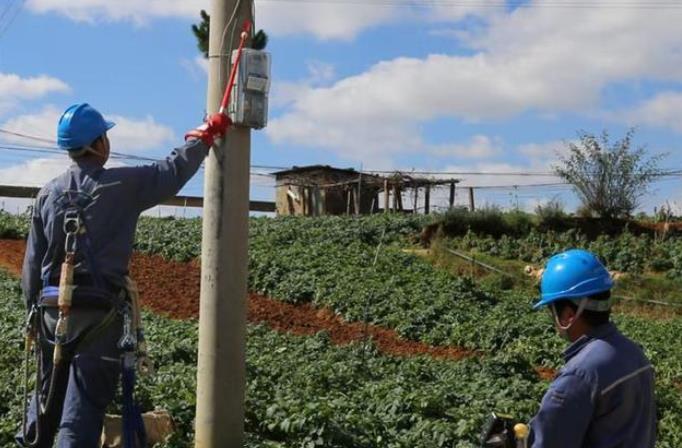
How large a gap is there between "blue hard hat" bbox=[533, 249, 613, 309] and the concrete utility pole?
222cm

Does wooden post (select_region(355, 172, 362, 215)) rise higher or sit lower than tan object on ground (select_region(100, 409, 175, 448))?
higher

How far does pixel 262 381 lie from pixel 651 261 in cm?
1552

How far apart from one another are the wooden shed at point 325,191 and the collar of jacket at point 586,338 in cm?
2986

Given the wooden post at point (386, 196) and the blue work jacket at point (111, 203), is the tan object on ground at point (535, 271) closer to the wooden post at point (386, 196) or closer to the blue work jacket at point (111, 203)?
the blue work jacket at point (111, 203)

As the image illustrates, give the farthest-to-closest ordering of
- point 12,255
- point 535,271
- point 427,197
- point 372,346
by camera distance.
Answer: point 427,197 < point 12,255 < point 372,346 < point 535,271

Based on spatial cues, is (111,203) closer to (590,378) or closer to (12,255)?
(590,378)

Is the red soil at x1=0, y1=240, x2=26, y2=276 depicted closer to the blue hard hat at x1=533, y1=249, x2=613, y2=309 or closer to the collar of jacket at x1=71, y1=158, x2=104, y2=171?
the collar of jacket at x1=71, y1=158, x2=104, y2=171

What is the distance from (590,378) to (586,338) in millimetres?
199

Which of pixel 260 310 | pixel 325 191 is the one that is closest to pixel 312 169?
pixel 325 191

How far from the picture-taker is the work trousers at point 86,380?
193 inches

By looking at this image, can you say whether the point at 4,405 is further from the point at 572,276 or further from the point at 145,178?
the point at 572,276

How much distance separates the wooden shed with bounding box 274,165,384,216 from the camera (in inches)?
1409

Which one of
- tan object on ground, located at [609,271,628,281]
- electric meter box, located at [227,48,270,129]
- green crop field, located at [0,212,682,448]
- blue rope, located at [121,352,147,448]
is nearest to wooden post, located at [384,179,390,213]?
green crop field, located at [0,212,682,448]

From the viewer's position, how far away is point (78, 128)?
5.11 meters
